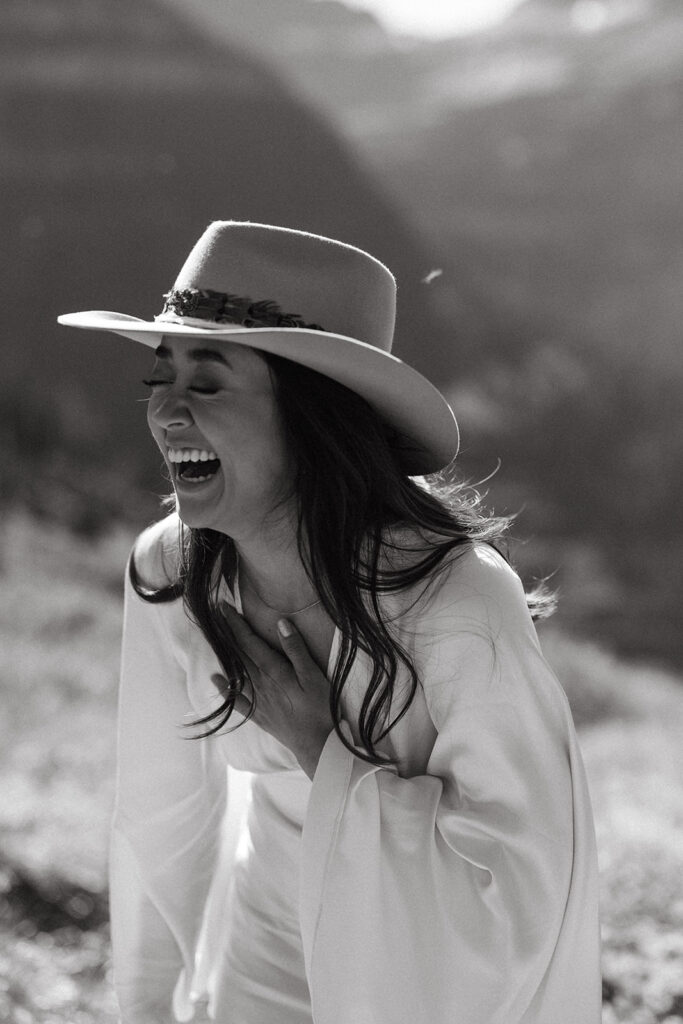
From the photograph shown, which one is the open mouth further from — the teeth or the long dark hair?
the long dark hair

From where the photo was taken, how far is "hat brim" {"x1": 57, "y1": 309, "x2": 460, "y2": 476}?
→ 56.7 inches

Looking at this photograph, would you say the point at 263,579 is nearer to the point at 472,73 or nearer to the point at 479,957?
the point at 479,957

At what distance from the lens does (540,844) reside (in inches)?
57.4

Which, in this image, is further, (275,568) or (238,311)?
(275,568)

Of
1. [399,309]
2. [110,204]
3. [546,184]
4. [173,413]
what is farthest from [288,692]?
[546,184]

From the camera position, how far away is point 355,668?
1637 mm

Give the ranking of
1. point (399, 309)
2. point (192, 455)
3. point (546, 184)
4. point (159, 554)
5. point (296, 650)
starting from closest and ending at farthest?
point (192, 455) → point (296, 650) → point (159, 554) → point (399, 309) → point (546, 184)

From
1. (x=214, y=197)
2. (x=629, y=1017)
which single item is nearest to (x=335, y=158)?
(x=214, y=197)

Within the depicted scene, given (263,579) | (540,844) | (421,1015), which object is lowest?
(421,1015)

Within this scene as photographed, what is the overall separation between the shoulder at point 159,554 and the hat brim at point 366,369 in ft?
1.35

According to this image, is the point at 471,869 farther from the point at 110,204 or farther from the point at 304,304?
the point at 110,204

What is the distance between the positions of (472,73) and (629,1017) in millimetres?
8604

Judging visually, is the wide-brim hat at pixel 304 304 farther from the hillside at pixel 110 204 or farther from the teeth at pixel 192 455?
the hillside at pixel 110 204

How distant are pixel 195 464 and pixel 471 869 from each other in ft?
2.31
